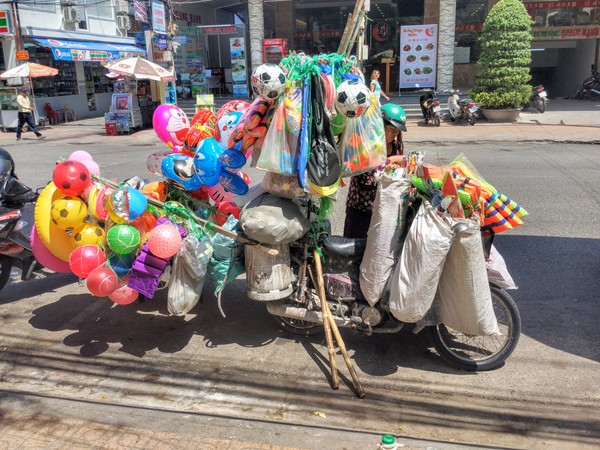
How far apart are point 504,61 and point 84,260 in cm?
1505

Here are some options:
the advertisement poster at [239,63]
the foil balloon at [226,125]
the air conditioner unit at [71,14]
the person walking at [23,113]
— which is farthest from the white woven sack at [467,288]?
the air conditioner unit at [71,14]

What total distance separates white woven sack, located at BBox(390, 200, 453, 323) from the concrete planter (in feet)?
48.1

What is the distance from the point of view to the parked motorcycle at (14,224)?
15.8 ft

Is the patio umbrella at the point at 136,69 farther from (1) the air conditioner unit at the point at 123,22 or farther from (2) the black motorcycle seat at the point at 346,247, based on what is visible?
(2) the black motorcycle seat at the point at 346,247

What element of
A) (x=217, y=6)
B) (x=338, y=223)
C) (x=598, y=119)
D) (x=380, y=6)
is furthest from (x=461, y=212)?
(x=217, y=6)

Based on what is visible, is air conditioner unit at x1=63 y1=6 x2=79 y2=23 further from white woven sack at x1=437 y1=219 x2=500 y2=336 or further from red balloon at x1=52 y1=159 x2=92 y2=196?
white woven sack at x1=437 y1=219 x2=500 y2=336

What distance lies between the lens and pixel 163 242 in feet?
12.1

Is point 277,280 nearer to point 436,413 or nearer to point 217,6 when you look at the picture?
point 436,413

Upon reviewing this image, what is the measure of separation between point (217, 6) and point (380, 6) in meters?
10.5

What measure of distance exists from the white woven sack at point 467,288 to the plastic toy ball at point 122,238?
6.73 feet

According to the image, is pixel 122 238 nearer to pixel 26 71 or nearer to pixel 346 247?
pixel 346 247

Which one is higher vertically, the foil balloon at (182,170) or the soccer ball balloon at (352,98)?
the soccer ball balloon at (352,98)

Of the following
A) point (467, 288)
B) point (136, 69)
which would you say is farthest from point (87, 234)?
point (136, 69)

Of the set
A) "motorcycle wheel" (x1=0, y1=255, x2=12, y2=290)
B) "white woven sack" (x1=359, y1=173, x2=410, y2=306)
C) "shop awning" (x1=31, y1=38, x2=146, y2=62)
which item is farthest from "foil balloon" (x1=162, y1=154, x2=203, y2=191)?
"shop awning" (x1=31, y1=38, x2=146, y2=62)
